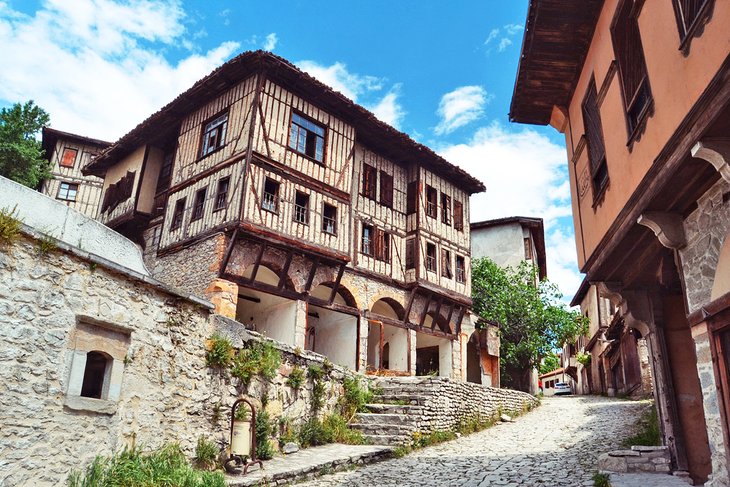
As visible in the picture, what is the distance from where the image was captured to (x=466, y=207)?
23000 mm

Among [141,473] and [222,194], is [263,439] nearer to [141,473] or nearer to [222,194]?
[141,473]

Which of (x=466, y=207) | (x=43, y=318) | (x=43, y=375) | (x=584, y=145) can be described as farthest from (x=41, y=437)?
(x=466, y=207)

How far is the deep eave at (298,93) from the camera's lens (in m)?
16.0

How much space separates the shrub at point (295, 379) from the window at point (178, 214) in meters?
7.95

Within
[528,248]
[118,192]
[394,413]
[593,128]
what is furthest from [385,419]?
→ [528,248]

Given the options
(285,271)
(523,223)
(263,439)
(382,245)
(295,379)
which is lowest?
(263,439)

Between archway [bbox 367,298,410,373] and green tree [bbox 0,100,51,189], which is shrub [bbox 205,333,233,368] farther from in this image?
green tree [bbox 0,100,51,189]

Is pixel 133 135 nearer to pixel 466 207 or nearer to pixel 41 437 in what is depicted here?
pixel 466 207

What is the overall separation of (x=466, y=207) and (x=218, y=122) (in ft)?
36.0

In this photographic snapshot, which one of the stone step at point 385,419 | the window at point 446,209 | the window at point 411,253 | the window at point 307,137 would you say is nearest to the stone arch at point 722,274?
the stone step at point 385,419

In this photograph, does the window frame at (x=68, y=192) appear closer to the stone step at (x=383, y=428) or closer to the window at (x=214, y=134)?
the window at (x=214, y=134)

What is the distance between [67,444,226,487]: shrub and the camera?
622 centimetres

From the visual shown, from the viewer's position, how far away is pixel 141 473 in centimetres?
647

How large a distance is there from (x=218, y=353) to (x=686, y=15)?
7.46 m
